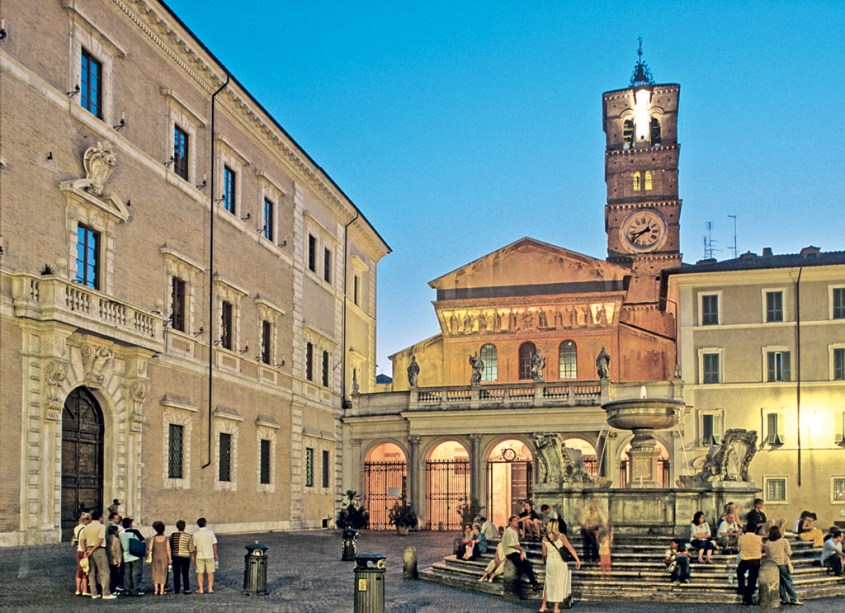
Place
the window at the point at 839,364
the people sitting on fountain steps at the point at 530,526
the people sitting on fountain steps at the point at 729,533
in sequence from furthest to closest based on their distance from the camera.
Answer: the window at the point at 839,364 < the people sitting on fountain steps at the point at 530,526 < the people sitting on fountain steps at the point at 729,533

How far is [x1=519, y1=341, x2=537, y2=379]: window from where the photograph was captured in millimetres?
53062

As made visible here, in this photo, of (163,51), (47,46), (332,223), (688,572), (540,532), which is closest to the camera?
(688,572)

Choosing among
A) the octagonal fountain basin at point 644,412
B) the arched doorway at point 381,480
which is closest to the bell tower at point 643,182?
the arched doorway at point 381,480

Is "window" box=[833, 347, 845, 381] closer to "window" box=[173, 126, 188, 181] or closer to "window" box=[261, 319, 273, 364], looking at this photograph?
"window" box=[261, 319, 273, 364]

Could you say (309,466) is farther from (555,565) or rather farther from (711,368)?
(555,565)

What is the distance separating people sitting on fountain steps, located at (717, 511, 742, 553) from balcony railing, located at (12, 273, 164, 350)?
45.9 feet

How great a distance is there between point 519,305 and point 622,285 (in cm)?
514

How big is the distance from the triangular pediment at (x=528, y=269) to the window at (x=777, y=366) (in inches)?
375

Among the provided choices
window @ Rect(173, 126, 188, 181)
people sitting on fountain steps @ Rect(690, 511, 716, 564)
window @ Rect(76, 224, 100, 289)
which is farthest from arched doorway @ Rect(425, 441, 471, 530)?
people sitting on fountain steps @ Rect(690, 511, 716, 564)

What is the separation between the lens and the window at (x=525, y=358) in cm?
5306

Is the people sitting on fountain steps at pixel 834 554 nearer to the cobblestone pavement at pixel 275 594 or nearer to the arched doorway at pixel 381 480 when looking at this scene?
the cobblestone pavement at pixel 275 594

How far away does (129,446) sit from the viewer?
26797 mm

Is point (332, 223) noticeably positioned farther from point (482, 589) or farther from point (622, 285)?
point (482, 589)

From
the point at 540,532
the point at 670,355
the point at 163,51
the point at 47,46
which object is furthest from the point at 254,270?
the point at 670,355
